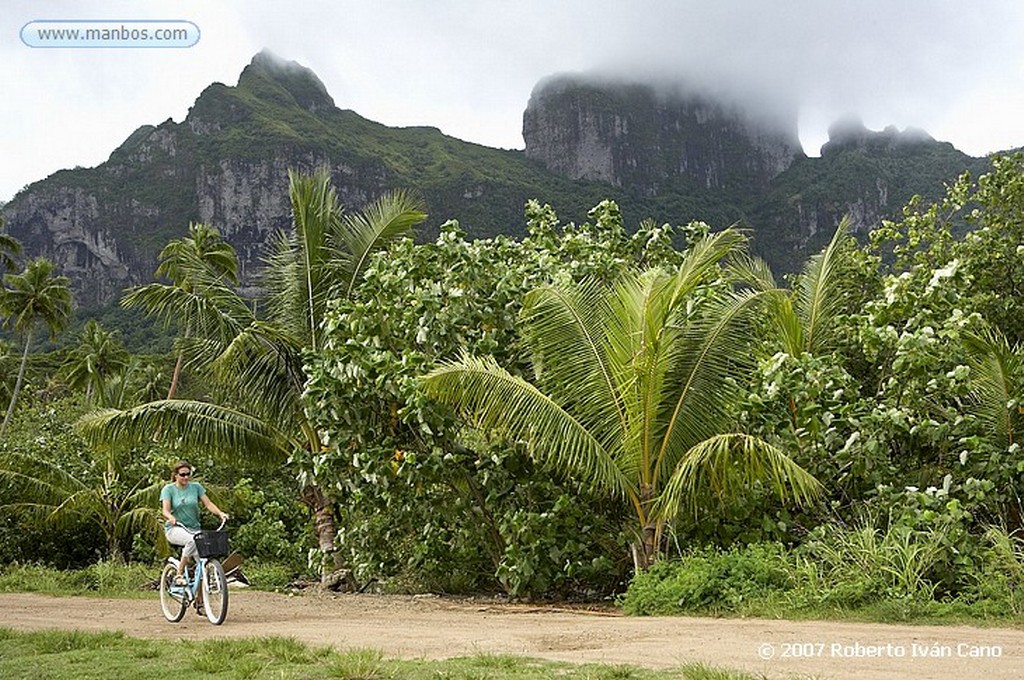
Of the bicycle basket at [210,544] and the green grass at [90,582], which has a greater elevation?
the bicycle basket at [210,544]

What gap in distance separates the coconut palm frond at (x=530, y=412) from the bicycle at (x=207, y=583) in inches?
100

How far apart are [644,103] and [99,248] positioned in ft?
202

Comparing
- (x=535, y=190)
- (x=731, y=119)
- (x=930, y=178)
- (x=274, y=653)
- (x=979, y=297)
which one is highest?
(x=731, y=119)

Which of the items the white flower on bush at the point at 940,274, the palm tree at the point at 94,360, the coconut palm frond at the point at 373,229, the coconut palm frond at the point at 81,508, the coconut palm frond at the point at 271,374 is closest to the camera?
the white flower on bush at the point at 940,274

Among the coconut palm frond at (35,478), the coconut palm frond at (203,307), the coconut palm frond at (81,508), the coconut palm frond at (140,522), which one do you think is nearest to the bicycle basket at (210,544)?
the coconut palm frond at (203,307)

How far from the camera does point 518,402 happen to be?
9.37m

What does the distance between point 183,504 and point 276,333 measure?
20.6ft

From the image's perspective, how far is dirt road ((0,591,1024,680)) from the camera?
5.20m

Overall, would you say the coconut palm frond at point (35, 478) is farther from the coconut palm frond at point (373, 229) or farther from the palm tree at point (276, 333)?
the coconut palm frond at point (373, 229)

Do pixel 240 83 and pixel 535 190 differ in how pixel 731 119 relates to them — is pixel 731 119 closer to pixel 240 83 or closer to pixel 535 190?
pixel 535 190

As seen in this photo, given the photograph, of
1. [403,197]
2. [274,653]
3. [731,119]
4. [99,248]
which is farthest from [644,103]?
[274,653]

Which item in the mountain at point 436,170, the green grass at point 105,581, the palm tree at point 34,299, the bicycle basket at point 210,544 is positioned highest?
the mountain at point 436,170

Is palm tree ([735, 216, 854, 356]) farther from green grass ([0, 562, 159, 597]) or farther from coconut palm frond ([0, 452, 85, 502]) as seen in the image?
coconut palm frond ([0, 452, 85, 502])

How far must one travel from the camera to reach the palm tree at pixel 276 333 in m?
14.7
